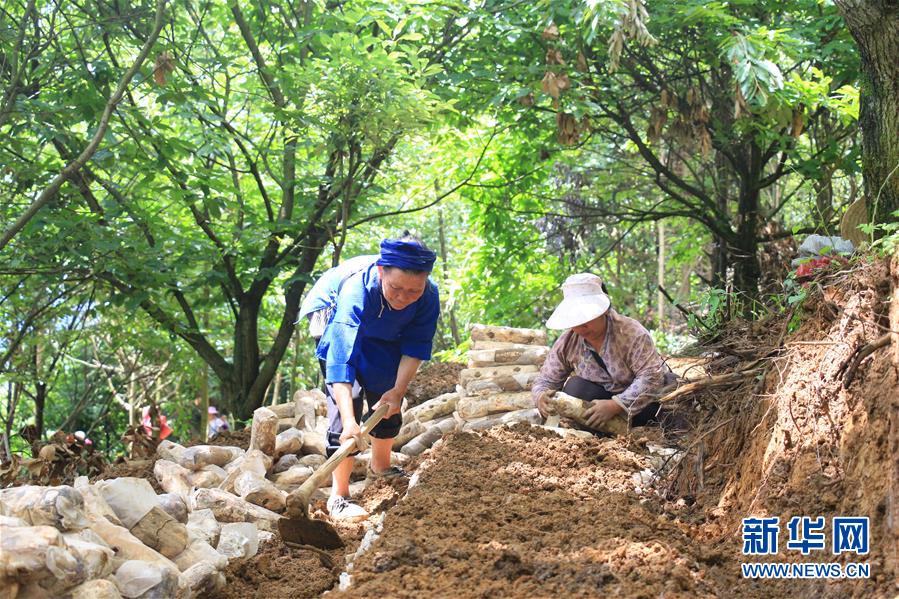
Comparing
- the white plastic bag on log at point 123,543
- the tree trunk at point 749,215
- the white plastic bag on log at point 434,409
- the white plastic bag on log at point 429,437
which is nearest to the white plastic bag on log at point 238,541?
the white plastic bag on log at point 123,543

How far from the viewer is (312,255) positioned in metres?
8.02

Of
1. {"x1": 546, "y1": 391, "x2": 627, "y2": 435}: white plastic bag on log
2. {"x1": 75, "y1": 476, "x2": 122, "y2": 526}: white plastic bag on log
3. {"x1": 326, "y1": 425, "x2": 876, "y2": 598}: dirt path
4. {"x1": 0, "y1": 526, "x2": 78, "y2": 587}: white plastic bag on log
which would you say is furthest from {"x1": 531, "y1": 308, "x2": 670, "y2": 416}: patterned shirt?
{"x1": 0, "y1": 526, "x2": 78, "y2": 587}: white plastic bag on log

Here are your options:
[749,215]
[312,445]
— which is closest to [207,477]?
[312,445]

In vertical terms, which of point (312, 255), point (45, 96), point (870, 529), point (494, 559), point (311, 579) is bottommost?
point (311, 579)

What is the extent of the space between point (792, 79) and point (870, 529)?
546 centimetres

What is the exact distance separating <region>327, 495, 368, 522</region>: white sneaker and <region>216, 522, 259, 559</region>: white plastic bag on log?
0.59 m

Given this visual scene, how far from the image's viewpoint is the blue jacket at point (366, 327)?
4.40 m

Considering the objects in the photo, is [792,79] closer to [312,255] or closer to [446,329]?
[312,255]

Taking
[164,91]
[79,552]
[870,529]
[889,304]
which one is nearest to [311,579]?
[79,552]

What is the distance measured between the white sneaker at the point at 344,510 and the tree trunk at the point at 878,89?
285 cm

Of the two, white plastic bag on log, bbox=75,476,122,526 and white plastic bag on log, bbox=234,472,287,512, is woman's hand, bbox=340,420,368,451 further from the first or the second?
white plastic bag on log, bbox=75,476,122,526

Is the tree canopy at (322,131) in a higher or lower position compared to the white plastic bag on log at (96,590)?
higher

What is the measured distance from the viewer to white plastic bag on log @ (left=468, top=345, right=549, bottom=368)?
660 cm

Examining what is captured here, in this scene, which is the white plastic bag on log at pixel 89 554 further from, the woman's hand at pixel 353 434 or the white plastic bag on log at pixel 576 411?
the white plastic bag on log at pixel 576 411
